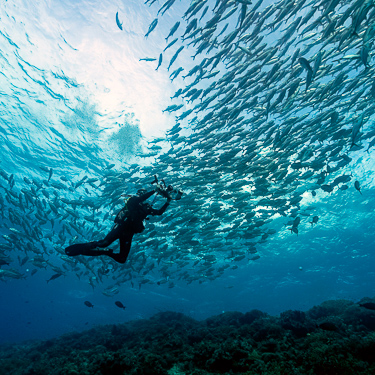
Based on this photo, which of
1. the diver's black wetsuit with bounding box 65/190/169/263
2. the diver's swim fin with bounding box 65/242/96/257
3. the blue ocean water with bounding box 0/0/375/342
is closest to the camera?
the diver's swim fin with bounding box 65/242/96/257

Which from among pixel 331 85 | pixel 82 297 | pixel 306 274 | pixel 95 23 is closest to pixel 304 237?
pixel 306 274

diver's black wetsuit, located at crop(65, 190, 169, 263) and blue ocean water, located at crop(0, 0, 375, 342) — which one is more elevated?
blue ocean water, located at crop(0, 0, 375, 342)

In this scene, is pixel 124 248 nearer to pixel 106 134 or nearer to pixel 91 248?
pixel 91 248

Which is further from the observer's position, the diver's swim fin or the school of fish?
the school of fish

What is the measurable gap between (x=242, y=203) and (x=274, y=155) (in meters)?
3.38

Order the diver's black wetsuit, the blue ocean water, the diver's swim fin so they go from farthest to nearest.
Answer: the blue ocean water < the diver's black wetsuit < the diver's swim fin

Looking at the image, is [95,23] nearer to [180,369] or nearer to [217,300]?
[180,369]

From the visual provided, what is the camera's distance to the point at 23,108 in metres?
15.4

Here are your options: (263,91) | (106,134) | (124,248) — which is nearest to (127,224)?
(124,248)

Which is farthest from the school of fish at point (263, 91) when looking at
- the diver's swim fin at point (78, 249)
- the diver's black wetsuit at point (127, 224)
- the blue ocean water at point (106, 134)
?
the diver's swim fin at point (78, 249)

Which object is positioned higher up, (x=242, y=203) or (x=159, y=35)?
(x=159, y=35)

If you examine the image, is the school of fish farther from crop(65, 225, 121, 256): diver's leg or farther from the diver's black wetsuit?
crop(65, 225, 121, 256): diver's leg

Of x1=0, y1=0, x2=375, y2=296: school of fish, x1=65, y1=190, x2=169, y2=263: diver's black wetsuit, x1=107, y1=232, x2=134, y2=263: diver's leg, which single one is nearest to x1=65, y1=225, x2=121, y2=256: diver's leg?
x1=65, y1=190, x2=169, y2=263: diver's black wetsuit

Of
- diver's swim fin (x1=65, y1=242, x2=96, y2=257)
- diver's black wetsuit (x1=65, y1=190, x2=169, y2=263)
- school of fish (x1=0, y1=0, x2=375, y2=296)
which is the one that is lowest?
diver's swim fin (x1=65, y1=242, x2=96, y2=257)
